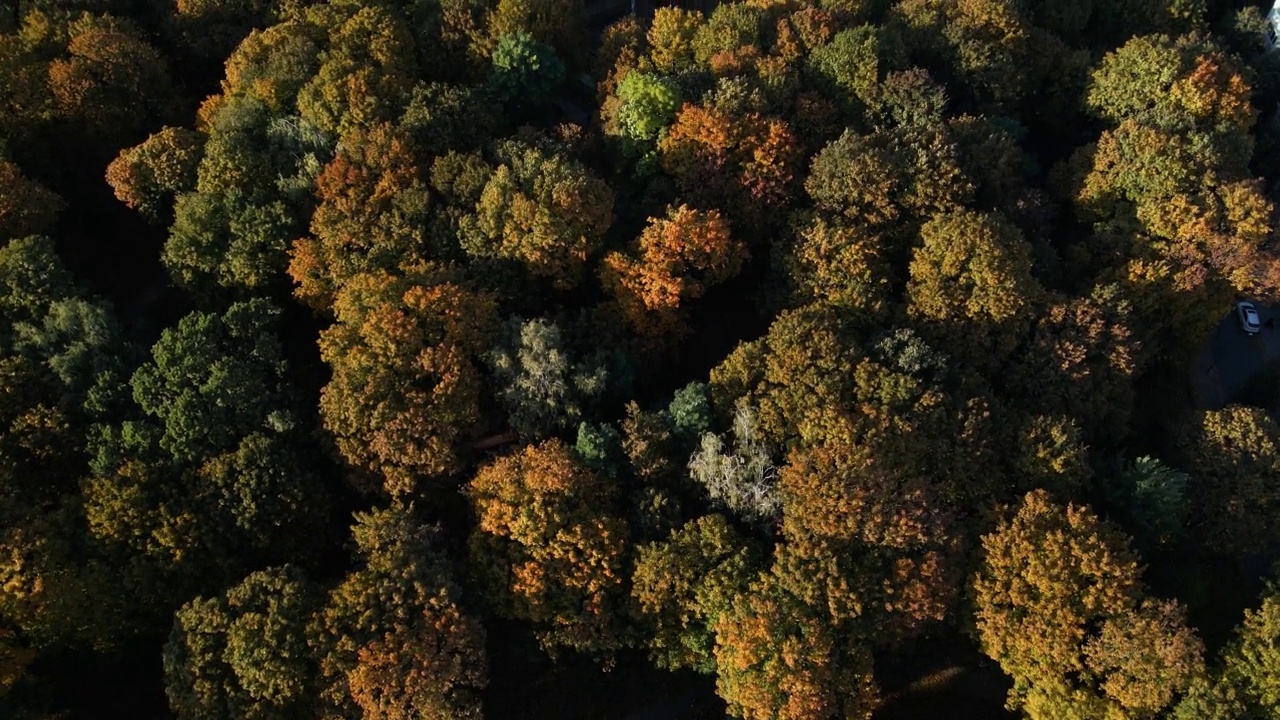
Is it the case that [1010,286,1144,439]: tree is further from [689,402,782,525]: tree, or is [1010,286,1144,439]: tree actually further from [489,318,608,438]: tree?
[489,318,608,438]: tree

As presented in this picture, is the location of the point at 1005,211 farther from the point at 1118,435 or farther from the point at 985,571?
the point at 985,571

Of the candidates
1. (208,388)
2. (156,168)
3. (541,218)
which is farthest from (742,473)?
(156,168)

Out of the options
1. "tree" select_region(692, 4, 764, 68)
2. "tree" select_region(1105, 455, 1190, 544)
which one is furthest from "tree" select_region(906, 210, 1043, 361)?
"tree" select_region(692, 4, 764, 68)

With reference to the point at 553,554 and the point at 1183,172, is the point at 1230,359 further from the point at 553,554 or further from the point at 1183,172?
the point at 553,554

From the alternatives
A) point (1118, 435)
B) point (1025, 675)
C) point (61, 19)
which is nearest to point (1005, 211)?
point (1118, 435)

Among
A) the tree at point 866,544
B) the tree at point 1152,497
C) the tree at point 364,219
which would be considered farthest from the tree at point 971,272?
the tree at point 364,219

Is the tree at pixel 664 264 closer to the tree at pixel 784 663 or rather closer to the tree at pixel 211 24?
the tree at pixel 784 663
